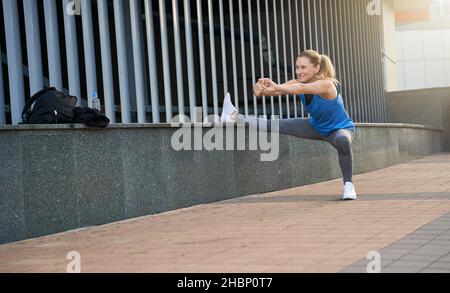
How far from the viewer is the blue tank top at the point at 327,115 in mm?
8070

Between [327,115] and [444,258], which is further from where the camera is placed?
A: [327,115]

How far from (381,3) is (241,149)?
1161cm

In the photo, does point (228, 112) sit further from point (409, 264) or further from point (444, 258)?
point (409, 264)

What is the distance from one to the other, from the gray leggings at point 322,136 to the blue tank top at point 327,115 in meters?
0.07

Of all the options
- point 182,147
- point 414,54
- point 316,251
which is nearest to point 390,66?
point 182,147

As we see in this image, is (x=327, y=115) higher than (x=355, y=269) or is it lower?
higher

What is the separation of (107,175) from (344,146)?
2.60 m

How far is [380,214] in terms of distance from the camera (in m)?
6.63

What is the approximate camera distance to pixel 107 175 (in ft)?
23.6

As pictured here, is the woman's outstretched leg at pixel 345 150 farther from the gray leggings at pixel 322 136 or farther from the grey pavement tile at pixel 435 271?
the grey pavement tile at pixel 435 271

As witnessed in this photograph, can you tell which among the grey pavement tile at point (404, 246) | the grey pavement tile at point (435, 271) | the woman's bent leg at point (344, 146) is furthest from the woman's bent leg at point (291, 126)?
the grey pavement tile at point (435, 271)

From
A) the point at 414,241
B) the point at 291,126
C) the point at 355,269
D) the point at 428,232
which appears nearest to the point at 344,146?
the point at 291,126

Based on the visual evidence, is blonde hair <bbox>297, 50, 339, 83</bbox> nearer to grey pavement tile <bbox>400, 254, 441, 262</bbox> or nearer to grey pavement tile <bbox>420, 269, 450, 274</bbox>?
grey pavement tile <bbox>400, 254, 441, 262</bbox>

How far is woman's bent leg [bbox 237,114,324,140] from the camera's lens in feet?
27.6
